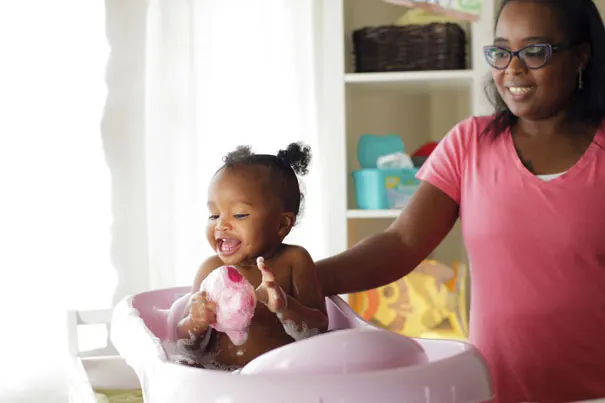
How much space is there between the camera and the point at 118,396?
138 centimetres

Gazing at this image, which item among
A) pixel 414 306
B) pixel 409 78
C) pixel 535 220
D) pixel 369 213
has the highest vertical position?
pixel 409 78

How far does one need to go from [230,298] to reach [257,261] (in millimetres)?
51

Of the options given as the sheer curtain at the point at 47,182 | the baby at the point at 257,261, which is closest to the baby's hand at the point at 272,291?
the baby at the point at 257,261

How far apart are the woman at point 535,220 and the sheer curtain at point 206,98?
101 cm

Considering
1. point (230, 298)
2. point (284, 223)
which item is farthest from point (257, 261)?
point (284, 223)

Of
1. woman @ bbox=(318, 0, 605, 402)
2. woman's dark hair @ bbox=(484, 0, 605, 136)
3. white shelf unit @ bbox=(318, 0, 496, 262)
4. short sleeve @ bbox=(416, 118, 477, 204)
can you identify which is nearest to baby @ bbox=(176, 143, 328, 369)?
woman @ bbox=(318, 0, 605, 402)

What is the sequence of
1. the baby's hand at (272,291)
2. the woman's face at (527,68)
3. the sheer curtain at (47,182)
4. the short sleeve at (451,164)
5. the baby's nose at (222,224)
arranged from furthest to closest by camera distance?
the sheer curtain at (47,182) → the short sleeve at (451,164) → the woman's face at (527,68) → the baby's nose at (222,224) → the baby's hand at (272,291)

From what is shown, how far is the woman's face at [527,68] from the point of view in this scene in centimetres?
117

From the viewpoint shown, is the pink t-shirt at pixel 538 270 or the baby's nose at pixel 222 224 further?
the pink t-shirt at pixel 538 270

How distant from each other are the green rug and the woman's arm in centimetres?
40

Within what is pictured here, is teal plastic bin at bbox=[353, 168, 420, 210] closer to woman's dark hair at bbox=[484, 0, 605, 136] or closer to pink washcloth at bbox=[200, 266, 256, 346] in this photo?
woman's dark hair at bbox=[484, 0, 605, 136]

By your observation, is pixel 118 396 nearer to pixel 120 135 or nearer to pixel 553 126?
pixel 553 126

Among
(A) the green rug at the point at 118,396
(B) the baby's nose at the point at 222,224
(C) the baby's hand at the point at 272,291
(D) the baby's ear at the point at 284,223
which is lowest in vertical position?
(A) the green rug at the point at 118,396

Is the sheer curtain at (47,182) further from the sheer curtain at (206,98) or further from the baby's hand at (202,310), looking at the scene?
the baby's hand at (202,310)
